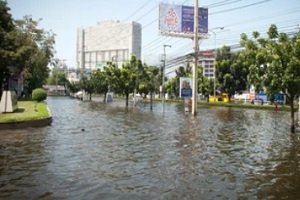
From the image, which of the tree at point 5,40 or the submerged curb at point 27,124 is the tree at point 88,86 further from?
the submerged curb at point 27,124

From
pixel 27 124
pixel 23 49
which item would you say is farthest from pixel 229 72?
pixel 27 124

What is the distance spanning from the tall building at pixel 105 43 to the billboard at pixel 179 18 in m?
82.8

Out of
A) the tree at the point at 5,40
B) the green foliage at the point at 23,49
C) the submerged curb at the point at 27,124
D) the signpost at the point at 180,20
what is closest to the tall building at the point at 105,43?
the green foliage at the point at 23,49

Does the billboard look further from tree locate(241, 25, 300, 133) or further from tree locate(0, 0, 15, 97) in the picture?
tree locate(241, 25, 300, 133)

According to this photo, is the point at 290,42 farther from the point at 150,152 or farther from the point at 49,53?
the point at 49,53

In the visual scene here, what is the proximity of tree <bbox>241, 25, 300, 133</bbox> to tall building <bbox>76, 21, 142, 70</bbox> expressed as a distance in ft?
356

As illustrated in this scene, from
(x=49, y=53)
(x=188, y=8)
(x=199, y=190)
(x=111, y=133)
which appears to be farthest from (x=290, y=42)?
(x=49, y=53)

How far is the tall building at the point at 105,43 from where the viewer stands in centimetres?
14336

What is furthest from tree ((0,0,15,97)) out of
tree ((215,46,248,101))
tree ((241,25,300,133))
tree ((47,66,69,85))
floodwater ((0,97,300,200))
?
tree ((47,66,69,85))

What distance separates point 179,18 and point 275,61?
26.5 metres

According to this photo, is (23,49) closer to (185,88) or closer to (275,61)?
(185,88)

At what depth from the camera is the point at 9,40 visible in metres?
40.6

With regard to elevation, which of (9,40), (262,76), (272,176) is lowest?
(272,176)

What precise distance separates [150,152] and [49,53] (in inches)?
2249
